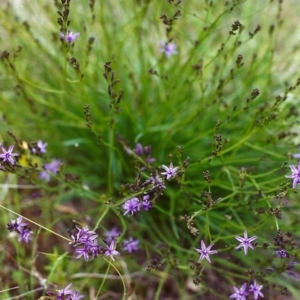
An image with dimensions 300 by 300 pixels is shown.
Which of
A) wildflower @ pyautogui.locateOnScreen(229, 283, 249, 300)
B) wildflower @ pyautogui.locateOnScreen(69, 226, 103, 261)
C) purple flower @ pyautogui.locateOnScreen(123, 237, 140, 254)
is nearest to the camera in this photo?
wildflower @ pyautogui.locateOnScreen(69, 226, 103, 261)

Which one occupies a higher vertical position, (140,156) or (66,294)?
(140,156)

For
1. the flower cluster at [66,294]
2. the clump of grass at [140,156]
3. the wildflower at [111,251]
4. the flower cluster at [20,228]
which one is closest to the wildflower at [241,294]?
the clump of grass at [140,156]

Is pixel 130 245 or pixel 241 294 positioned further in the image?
pixel 130 245

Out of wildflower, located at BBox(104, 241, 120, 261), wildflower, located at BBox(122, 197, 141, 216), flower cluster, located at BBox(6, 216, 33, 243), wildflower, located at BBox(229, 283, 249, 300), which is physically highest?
flower cluster, located at BBox(6, 216, 33, 243)

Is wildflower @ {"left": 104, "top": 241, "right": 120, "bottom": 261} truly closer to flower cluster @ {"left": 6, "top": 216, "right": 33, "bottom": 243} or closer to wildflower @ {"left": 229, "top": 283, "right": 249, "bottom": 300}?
flower cluster @ {"left": 6, "top": 216, "right": 33, "bottom": 243}

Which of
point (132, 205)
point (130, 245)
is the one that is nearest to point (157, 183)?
point (132, 205)

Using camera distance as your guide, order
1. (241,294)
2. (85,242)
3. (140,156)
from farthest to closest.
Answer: (140,156) → (241,294) → (85,242)

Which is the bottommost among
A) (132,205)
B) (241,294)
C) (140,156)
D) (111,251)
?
(241,294)

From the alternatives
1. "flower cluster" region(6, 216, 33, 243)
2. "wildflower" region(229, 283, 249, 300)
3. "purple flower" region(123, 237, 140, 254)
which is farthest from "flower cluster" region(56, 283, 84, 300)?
"wildflower" region(229, 283, 249, 300)

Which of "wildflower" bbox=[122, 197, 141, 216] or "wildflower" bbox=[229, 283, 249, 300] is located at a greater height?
"wildflower" bbox=[122, 197, 141, 216]

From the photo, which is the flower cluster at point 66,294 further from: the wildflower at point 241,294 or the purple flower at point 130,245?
the wildflower at point 241,294

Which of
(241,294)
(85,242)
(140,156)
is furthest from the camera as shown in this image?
(140,156)

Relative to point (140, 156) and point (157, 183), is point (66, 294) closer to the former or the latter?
point (157, 183)
